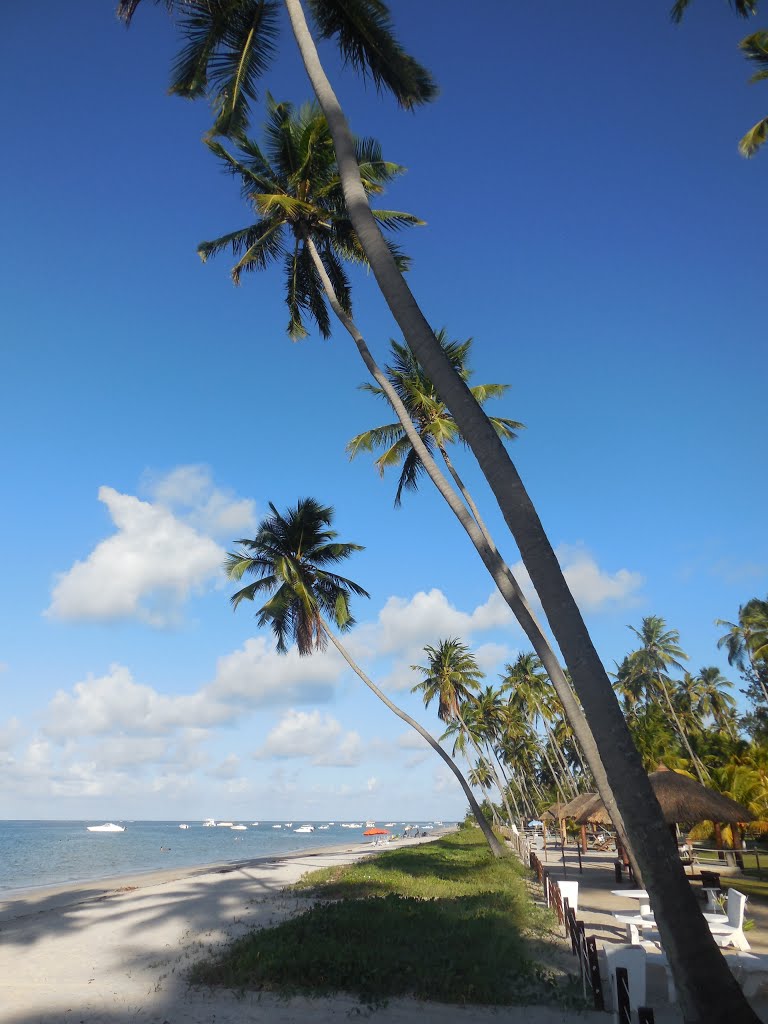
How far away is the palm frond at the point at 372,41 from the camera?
30.6ft

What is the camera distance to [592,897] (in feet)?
47.7

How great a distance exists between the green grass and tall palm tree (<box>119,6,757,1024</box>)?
261 cm

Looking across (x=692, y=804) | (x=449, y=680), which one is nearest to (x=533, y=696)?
(x=449, y=680)

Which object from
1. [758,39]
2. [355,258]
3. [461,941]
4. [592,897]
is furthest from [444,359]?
[592,897]

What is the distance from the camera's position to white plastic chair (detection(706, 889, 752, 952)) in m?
7.91

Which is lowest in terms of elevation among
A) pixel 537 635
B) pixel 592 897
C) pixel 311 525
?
pixel 592 897

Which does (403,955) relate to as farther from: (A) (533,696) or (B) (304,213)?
(A) (533,696)

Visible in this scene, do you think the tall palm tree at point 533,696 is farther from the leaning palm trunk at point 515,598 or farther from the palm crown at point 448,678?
the leaning palm trunk at point 515,598

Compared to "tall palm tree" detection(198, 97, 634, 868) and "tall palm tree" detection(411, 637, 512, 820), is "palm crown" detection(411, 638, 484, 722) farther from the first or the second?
"tall palm tree" detection(198, 97, 634, 868)

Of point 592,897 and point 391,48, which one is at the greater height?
point 391,48

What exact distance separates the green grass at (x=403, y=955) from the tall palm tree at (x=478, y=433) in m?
2.61

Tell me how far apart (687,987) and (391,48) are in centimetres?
1157

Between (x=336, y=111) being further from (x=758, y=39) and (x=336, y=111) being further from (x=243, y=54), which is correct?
(x=758, y=39)

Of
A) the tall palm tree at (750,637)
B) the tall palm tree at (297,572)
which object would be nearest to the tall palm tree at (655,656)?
the tall palm tree at (750,637)
